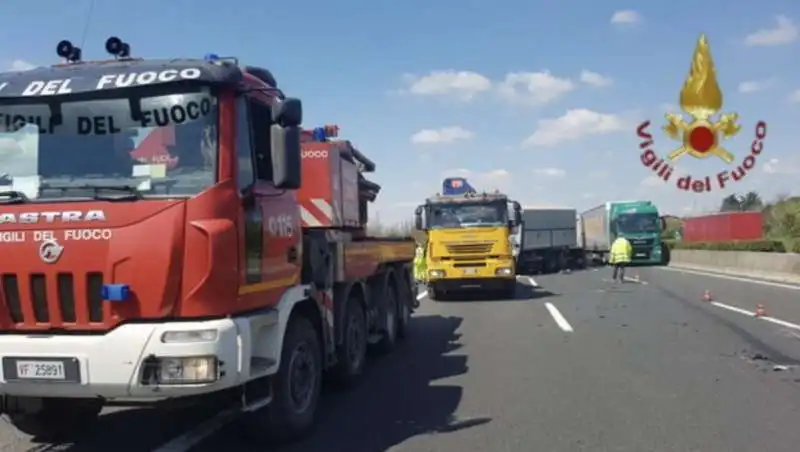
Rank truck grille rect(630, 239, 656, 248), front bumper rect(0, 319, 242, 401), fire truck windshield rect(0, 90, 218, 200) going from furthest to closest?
truck grille rect(630, 239, 656, 248) < fire truck windshield rect(0, 90, 218, 200) < front bumper rect(0, 319, 242, 401)

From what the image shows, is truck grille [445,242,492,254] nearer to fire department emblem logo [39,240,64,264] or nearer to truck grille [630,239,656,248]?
fire department emblem logo [39,240,64,264]

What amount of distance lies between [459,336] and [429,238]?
25.7ft

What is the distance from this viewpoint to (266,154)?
580 cm

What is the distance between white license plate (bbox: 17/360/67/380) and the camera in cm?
497

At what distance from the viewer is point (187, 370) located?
16.2ft

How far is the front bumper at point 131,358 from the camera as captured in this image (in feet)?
16.0

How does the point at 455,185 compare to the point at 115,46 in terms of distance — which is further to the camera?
the point at 455,185

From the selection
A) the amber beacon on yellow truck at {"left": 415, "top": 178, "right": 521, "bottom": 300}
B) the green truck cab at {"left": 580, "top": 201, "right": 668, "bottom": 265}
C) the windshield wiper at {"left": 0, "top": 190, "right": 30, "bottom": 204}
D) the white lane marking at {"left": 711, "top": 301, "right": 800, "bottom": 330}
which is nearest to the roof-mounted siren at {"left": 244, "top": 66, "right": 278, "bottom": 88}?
the windshield wiper at {"left": 0, "top": 190, "right": 30, "bottom": 204}

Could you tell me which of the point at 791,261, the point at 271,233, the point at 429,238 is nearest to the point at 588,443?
the point at 271,233

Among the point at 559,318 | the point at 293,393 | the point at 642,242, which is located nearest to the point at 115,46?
the point at 293,393

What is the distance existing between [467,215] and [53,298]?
1592 centimetres

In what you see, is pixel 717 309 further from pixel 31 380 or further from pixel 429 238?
pixel 31 380

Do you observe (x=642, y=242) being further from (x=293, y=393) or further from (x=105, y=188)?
(x=105, y=188)

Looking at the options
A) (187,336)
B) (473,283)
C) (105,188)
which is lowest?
(473,283)
